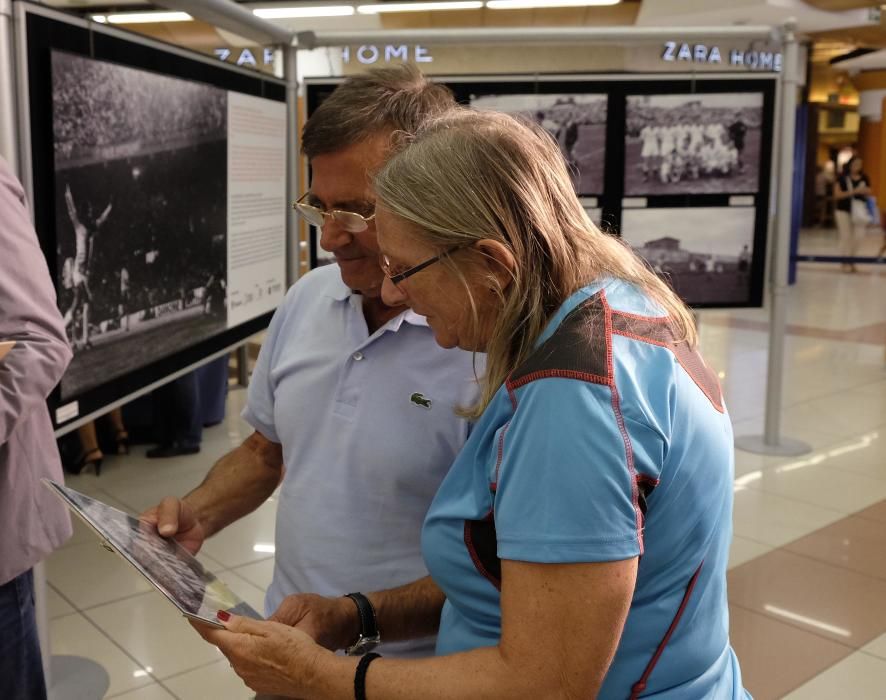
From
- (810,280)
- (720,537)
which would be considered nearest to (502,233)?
(720,537)

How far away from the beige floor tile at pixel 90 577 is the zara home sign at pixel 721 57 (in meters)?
11.7

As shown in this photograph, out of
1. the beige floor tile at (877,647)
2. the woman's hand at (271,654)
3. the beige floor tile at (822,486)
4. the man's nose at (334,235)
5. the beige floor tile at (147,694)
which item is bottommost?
the beige floor tile at (147,694)

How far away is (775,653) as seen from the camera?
3.22 m

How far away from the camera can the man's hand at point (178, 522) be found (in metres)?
1.63

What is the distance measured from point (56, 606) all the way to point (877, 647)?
302 cm

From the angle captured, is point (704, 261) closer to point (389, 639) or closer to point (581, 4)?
point (389, 639)

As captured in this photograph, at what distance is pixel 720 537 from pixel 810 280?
48.4 feet

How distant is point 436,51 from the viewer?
43.5 feet

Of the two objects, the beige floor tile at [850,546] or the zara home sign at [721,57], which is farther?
the zara home sign at [721,57]

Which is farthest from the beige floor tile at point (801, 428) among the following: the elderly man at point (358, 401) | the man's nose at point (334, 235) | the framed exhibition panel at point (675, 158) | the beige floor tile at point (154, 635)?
the man's nose at point (334, 235)

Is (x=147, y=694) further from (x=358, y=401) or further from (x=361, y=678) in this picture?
(x=361, y=678)

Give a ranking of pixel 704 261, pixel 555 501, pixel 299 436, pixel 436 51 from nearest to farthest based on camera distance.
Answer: pixel 555 501 < pixel 299 436 < pixel 704 261 < pixel 436 51

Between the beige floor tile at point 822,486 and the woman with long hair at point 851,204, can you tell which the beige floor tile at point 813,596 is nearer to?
the beige floor tile at point 822,486

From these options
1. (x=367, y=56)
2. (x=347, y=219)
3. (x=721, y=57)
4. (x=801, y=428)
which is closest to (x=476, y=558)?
(x=347, y=219)
